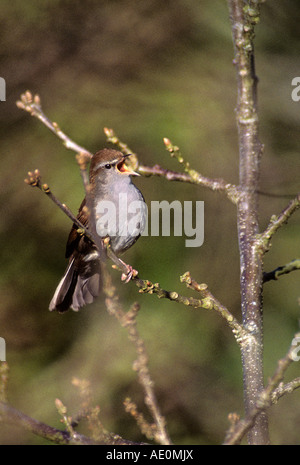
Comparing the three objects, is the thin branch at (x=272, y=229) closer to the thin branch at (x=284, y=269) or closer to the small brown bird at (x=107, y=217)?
the thin branch at (x=284, y=269)

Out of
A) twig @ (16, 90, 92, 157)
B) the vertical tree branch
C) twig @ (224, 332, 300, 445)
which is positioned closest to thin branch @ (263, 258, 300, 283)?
the vertical tree branch

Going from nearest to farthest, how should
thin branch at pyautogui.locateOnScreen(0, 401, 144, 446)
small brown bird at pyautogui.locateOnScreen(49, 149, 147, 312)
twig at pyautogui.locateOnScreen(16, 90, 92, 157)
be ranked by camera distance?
thin branch at pyautogui.locateOnScreen(0, 401, 144, 446) → twig at pyautogui.locateOnScreen(16, 90, 92, 157) → small brown bird at pyautogui.locateOnScreen(49, 149, 147, 312)

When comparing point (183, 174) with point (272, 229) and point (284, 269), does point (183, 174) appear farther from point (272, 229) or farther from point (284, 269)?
point (284, 269)

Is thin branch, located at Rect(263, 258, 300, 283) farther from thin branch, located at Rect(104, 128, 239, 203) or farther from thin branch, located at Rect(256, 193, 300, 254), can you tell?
thin branch, located at Rect(104, 128, 239, 203)

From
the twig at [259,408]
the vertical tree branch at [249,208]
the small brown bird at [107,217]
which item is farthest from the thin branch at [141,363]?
the small brown bird at [107,217]

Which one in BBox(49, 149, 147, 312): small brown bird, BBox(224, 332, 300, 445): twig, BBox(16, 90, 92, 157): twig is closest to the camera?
BBox(224, 332, 300, 445): twig

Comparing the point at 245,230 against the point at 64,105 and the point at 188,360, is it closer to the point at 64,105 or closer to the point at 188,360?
the point at 188,360
